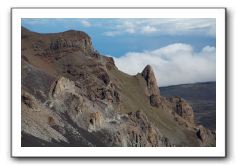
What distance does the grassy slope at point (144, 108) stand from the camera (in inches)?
760

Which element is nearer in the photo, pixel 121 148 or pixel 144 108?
pixel 121 148

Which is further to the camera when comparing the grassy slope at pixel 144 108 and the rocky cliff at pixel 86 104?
the grassy slope at pixel 144 108

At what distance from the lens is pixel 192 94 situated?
17.0 meters

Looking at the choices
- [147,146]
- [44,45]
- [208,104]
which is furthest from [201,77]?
[44,45]

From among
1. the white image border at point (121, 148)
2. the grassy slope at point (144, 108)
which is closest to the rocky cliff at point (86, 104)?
the grassy slope at point (144, 108)

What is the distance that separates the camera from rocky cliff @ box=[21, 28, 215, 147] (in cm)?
1661

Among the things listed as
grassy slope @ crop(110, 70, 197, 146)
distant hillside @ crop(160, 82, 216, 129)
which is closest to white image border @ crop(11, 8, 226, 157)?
distant hillside @ crop(160, 82, 216, 129)

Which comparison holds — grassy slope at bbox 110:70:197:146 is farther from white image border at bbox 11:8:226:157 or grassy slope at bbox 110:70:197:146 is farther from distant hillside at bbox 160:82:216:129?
white image border at bbox 11:8:226:157

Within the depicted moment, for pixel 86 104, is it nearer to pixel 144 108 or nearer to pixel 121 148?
pixel 144 108

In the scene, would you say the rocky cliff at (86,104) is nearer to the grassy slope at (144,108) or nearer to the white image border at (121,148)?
the grassy slope at (144,108)

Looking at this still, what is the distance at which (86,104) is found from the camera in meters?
20.6

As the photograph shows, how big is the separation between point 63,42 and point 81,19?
5.69 meters

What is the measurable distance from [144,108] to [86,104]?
251cm

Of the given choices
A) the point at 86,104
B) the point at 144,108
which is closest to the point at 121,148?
the point at 86,104
